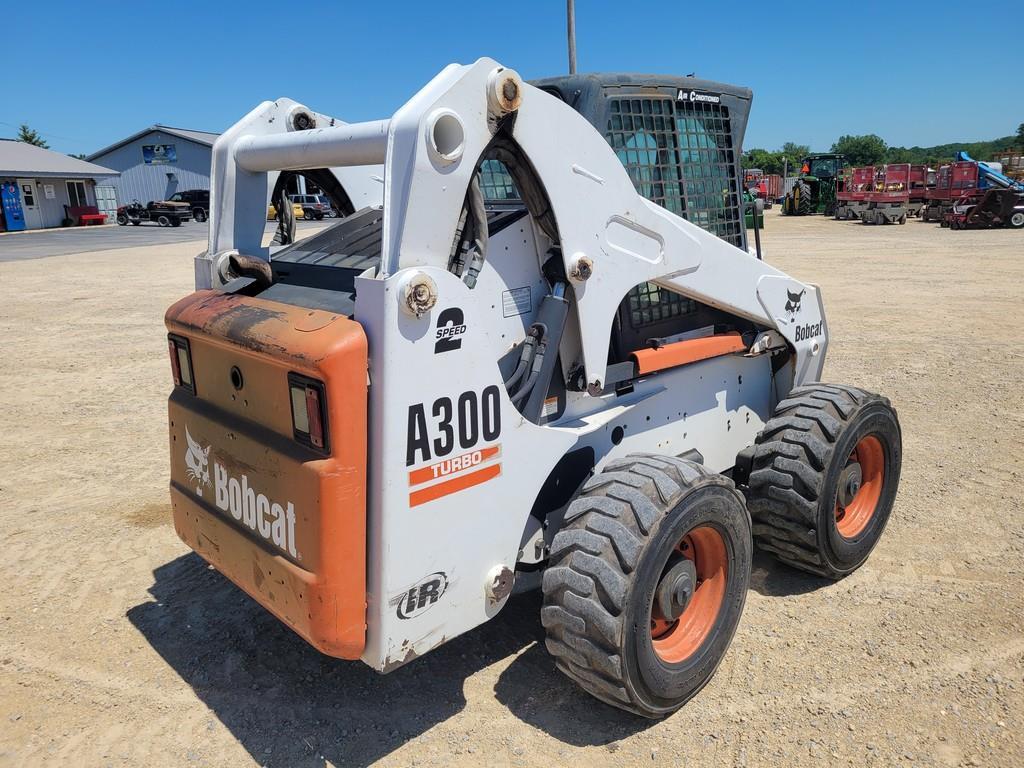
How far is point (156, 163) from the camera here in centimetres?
5300

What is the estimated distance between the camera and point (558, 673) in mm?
3293

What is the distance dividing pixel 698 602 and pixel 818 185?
127 ft

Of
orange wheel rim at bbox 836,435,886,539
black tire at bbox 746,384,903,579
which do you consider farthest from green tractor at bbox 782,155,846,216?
black tire at bbox 746,384,903,579

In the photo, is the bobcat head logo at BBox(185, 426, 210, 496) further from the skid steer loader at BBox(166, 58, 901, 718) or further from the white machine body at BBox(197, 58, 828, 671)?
the white machine body at BBox(197, 58, 828, 671)

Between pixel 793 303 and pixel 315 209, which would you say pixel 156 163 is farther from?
pixel 793 303

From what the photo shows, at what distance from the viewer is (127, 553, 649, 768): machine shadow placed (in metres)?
2.94

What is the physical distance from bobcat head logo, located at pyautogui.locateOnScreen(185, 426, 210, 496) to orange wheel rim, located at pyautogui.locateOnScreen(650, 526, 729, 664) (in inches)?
74.5

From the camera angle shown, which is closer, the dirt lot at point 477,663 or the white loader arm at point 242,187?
the dirt lot at point 477,663

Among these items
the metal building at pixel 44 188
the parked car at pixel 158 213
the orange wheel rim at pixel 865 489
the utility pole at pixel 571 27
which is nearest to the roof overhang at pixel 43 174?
the metal building at pixel 44 188

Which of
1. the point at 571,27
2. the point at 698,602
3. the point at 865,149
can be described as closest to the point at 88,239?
the point at 571,27

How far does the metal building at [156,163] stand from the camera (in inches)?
2062

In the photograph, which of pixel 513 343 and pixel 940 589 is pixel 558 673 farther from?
pixel 940 589

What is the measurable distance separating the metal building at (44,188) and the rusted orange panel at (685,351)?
42.0 m

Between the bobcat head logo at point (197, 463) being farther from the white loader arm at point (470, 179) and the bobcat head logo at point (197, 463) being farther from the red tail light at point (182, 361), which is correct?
the white loader arm at point (470, 179)
